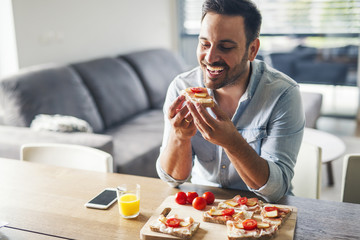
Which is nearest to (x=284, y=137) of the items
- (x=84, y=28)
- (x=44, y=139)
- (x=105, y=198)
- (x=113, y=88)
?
(x=105, y=198)

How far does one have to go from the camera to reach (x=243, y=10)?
57.2 inches

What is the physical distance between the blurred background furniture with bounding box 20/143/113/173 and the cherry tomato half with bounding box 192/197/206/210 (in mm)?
474

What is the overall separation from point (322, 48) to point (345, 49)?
9.3 inches

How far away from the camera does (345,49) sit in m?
4.51

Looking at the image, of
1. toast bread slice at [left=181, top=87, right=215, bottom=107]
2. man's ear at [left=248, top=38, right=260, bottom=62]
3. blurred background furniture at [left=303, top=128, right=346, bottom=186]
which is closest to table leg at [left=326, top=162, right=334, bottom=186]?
blurred background furniture at [left=303, top=128, right=346, bottom=186]

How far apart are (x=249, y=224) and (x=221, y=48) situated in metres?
0.62

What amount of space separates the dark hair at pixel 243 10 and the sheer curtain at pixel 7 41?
1.91 meters

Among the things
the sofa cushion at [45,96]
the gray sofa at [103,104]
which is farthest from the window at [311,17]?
the sofa cushion at [45,96]

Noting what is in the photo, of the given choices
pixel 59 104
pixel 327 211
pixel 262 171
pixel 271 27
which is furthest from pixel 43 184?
pixel 271 27

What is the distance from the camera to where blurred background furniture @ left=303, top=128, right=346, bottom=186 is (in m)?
2.61

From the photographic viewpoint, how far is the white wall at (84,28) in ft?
9.95

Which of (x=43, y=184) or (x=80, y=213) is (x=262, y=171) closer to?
(x=80, y=213)

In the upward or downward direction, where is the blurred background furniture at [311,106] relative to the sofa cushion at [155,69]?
downward

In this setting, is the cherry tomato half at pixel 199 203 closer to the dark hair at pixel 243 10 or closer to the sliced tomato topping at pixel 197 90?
the sliced tomato topping at pixel 197 90
